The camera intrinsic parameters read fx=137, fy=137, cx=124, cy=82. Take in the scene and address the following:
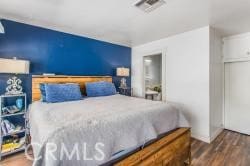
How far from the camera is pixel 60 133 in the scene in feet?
3.60

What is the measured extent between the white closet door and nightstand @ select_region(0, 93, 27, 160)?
4523 millimetres

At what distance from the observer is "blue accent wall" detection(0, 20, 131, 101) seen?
2566 millimetres

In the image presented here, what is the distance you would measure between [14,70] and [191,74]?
11.4ft

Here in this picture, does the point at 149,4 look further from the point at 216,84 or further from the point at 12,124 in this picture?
the point at 12,124

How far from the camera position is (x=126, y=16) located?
2461 millimetres

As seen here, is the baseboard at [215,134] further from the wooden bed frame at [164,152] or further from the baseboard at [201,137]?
the wooden bed frame at [164,152]

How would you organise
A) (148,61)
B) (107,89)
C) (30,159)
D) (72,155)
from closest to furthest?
(72,155) → (30,159) → (107,89) → (148,61)

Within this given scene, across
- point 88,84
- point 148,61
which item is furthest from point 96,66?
point 148,61

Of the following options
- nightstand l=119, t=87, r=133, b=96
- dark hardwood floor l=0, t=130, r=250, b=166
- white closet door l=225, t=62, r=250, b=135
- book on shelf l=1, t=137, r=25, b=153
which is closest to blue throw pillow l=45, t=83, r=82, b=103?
book on shelf l=1, t=137, r=25, b=153

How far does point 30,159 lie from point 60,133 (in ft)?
5.81

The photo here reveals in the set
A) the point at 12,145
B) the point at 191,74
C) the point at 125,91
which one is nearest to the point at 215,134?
the point at 191,74

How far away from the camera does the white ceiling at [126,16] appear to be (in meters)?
2.05

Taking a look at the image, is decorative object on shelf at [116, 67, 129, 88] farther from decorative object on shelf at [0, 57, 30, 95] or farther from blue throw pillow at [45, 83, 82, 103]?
decorative object on shelf at [0, 57, 30, 95]

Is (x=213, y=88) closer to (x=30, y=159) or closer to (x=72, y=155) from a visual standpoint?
(x=72, y=155)
